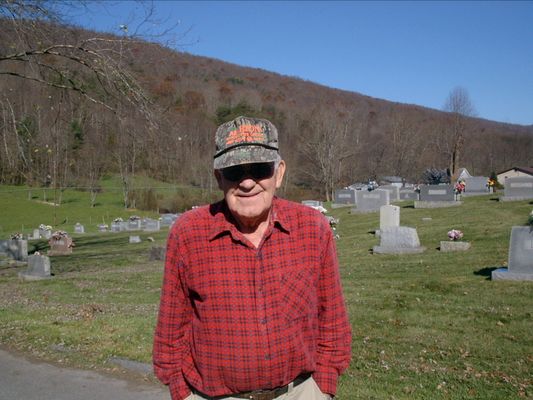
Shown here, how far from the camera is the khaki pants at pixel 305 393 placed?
2357 millimetres

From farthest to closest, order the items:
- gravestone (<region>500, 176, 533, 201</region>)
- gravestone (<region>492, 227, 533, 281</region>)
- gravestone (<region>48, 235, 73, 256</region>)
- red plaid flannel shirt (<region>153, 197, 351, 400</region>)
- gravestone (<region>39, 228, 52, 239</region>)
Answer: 1. gravestone (<region>39, 228, 52, 239</region>)
2. gravestone (<region>500, 176, 533, 201</region>)
3. gravestone (<region>48, 235, 73, 256</region>)
4. gravestone (<region>492, 227, 533, 281</region>)
5. red plaid flannel shirt (<region>153, 197, 351, 400</region>)

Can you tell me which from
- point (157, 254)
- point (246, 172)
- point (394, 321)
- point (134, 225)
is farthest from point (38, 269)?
point (134, 225)

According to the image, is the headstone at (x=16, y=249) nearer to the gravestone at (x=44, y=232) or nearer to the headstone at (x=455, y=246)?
the headstone at (x=455, y=246)

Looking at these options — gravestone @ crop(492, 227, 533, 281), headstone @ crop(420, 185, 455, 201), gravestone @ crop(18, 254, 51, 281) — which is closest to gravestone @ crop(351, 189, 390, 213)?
headstone @ crop(420, 185, 455, 201)

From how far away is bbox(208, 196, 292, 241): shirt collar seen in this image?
90.9 inches

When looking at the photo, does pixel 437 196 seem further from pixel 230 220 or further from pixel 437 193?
pixel 230 220

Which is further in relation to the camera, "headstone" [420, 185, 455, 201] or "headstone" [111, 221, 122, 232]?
"headstone" [111, 221, 122, 232]

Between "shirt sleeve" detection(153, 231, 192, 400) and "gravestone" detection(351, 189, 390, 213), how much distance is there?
25.3 metres

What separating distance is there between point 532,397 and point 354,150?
6343 centimetres

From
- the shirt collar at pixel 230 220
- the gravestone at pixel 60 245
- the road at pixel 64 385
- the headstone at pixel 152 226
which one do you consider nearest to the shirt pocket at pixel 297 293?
the shirt collar at pixel 230 220

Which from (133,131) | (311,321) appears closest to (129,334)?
(311,321)

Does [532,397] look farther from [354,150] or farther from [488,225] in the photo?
[354,150]

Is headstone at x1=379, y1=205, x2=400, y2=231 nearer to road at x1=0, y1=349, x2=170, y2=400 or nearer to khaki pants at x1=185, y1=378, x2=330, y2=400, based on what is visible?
road at x1=0, y1=349, x2=170, y2=400

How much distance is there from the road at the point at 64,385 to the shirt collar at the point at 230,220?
9.66 feet
